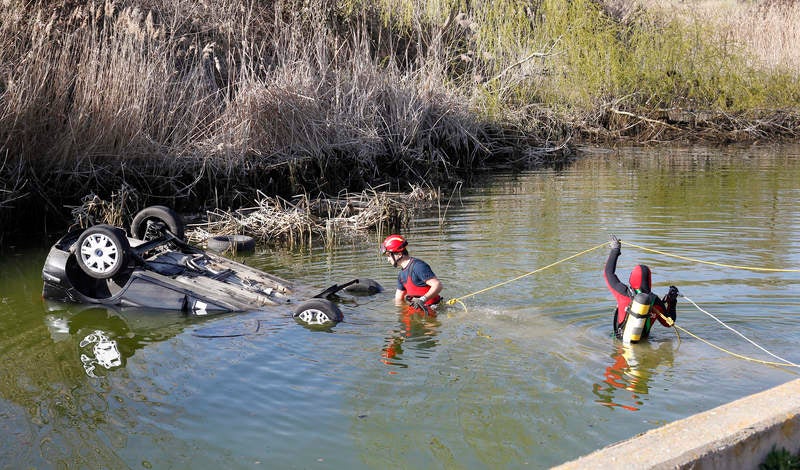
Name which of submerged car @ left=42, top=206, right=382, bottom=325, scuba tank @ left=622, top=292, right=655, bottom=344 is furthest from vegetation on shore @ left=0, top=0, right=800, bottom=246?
scuba tank @ left=622, top=292, right=655, bottom=344

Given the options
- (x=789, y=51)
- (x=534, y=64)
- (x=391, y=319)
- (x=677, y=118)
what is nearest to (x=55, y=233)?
(x=391, y=319)

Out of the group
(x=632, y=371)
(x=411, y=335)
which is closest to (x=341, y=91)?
(x=411, y=335)

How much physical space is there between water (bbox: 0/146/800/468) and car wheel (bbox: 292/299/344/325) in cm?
13

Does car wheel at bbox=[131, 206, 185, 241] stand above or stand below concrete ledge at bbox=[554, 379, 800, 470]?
above

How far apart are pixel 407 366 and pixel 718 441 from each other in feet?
11.7

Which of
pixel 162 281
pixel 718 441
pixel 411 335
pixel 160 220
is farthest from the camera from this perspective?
pixel 160 220

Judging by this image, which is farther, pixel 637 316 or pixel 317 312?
pixel 317 312

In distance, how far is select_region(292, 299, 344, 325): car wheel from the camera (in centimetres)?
833

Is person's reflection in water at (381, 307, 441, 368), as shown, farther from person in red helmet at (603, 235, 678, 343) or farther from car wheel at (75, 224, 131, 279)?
car wheel at (75, 224, 131, 279)

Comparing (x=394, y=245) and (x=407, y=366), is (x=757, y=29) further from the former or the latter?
(x=407, y=366)

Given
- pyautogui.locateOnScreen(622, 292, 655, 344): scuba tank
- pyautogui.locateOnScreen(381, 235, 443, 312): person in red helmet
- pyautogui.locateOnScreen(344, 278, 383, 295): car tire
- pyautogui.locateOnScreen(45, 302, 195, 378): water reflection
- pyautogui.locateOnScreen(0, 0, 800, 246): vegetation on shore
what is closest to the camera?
pyautogui.locateOnScreen(622, 292, 655, 344): scuba tank

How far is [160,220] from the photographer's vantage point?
34.4ft

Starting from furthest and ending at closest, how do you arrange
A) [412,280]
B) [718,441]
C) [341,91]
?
[341,91] → [412,280] → [718,441]

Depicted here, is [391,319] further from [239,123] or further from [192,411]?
[239,123]
